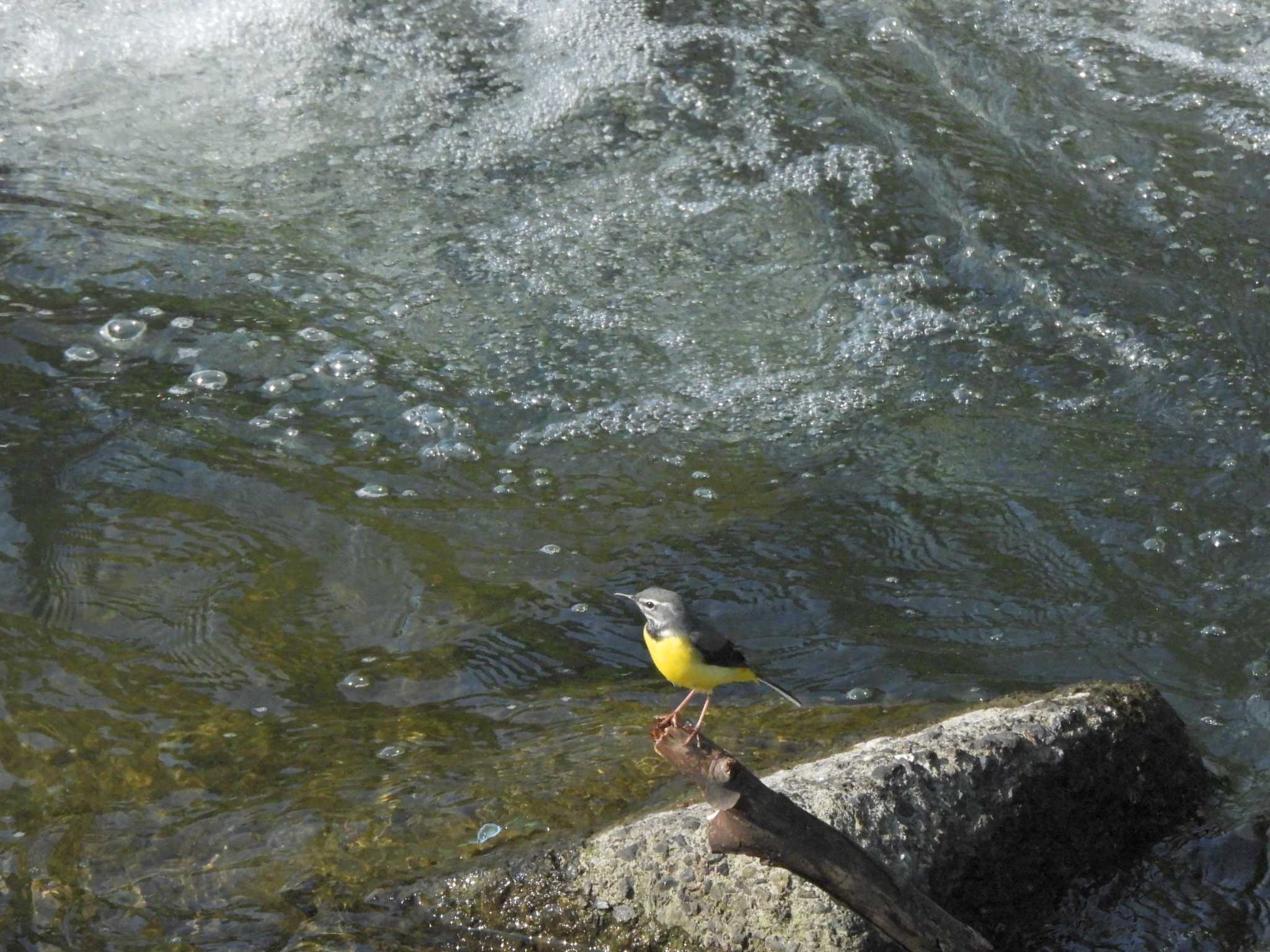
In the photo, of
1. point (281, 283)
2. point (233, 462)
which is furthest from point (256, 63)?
point (233, 462)

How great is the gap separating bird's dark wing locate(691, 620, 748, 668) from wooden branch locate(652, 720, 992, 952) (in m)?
0.43

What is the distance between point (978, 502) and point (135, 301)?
14.0 feet

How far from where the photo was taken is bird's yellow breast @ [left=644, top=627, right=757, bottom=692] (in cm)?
367

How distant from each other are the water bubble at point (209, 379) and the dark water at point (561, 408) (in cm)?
2

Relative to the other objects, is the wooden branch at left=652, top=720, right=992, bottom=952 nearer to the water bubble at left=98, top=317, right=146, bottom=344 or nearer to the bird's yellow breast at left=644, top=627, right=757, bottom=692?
the bird's yellow breast at left=644, top=627, right=757, bottom=692

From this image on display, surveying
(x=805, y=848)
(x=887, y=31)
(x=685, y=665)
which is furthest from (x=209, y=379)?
(x=887, y=31)

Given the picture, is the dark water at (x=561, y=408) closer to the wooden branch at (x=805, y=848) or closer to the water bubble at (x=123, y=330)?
the water bubble at (x=123, y=330)

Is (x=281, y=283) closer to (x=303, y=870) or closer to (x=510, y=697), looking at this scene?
(x=510, y=697)

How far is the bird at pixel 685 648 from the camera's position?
3.67 metres

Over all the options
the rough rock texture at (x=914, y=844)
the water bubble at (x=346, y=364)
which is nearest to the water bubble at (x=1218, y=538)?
the rough rock texture at (x=914, y=844)

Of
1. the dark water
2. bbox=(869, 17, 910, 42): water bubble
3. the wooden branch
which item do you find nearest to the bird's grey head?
the wooden branch

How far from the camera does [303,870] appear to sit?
3848mm

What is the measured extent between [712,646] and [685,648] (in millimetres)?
78

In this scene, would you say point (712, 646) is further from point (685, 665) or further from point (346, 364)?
point (346, 364)
